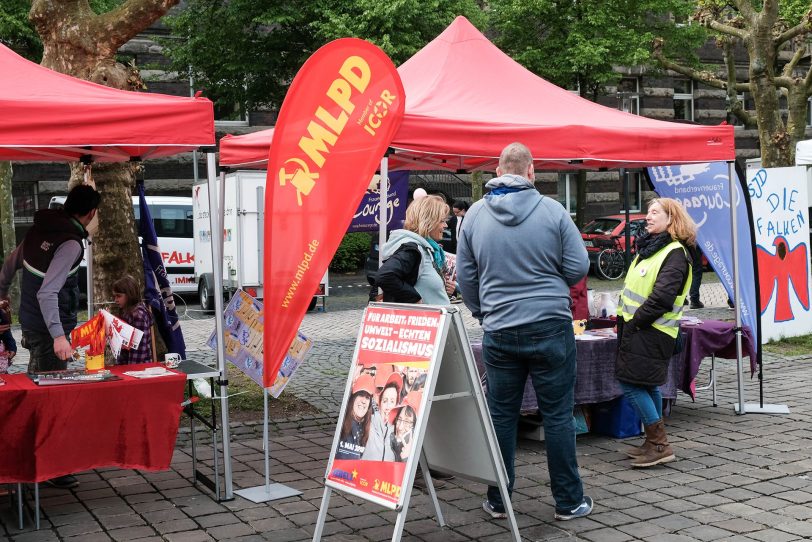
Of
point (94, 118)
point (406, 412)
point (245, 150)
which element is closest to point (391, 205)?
point (245, 150)

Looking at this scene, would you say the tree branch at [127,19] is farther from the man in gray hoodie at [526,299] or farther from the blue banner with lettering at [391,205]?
the man in gray hoodie at [526,299]

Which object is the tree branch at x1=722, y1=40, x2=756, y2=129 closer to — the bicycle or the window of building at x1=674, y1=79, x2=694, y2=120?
the bicycle

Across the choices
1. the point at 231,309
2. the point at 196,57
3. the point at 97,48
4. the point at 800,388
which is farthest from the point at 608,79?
the point at 231,309

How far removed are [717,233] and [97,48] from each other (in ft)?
18.4

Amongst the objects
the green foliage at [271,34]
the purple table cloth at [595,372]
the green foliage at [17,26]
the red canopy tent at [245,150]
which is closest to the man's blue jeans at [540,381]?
the purple table cloth at [595,372]

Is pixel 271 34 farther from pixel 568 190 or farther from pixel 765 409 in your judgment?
pixel 765 409

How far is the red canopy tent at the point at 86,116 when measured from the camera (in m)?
5.02

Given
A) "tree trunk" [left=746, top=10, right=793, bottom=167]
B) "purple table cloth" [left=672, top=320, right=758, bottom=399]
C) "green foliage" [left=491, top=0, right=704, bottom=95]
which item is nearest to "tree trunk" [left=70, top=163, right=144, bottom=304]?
"purple table cloth" [left=672, top=320, right=758, bottom=399]

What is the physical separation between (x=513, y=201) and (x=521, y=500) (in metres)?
1.86

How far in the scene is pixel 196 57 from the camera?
22.5 meters

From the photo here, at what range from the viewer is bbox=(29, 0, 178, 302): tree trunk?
26.2 ft

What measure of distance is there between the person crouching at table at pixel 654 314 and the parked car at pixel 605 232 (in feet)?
48.6

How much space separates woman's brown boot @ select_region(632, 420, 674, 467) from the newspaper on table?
7.65 ft

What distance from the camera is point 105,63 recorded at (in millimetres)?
8055
